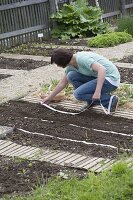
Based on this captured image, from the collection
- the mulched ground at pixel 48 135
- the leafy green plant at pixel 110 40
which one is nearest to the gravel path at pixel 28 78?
the mulched ground at pixel 48 135

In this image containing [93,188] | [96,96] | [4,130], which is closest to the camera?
[93,188]

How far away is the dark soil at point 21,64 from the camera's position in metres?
10.8

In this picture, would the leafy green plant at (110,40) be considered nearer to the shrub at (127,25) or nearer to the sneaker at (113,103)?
the shrub at (127,25)

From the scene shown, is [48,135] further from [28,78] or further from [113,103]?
[28,78]

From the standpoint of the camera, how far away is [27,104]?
7805 millimetres

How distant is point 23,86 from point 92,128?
285 centimetres

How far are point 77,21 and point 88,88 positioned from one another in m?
7.11

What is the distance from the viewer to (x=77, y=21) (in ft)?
46.0

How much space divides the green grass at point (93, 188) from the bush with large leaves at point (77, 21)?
9.46m

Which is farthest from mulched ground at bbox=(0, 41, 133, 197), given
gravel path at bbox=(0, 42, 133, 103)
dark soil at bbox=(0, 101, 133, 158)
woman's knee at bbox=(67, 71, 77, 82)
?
gravel path at bbox=(0, 42, 133, 103)

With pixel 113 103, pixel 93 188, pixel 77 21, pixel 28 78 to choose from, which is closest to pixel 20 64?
pixel 28 78

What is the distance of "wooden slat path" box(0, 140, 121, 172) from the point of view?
532 cm

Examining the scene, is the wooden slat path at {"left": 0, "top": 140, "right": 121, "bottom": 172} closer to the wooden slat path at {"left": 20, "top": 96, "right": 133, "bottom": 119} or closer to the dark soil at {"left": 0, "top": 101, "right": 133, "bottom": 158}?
the dark soil at {"left": 0, "top": 101, "right": 133, "bottom": 158}

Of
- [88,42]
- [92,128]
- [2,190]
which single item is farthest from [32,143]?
[88,42]
